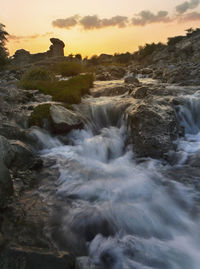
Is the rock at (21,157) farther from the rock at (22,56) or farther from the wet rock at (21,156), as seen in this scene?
the rock at (22,56)

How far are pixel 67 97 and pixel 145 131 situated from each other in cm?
595

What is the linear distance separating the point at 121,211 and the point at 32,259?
2487 mm

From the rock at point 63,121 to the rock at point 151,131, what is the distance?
2193 millimetres

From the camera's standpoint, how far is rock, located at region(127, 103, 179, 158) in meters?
8.37

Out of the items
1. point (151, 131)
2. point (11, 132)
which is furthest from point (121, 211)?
point (11, 132)

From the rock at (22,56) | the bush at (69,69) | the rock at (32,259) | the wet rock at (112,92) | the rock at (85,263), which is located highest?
the rock at (22,56)

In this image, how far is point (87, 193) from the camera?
A: 6.29m

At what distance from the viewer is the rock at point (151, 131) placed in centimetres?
837

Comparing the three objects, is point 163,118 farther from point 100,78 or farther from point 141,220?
point 100,78

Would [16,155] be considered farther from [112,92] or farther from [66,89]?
[112,92]

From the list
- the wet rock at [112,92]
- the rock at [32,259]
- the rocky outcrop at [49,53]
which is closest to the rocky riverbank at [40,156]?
the rock at [32,259]

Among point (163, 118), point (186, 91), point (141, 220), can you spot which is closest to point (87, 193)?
point (141, 220)

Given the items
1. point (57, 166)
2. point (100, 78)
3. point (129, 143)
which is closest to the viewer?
point (57, 166)

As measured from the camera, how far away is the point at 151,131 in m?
8.64
